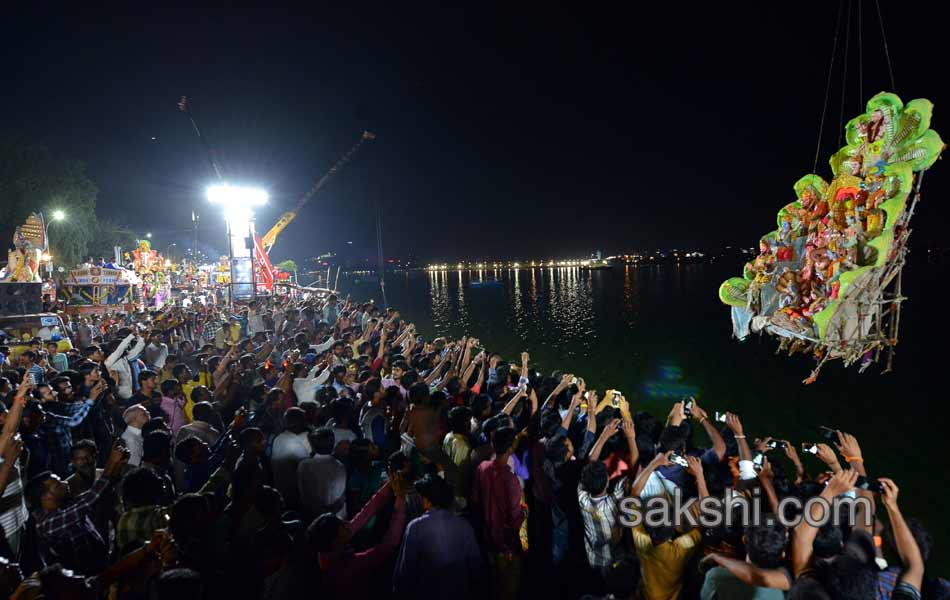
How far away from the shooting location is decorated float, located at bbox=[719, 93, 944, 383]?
667 centimetres

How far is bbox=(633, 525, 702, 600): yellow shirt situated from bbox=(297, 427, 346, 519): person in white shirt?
7.90ft

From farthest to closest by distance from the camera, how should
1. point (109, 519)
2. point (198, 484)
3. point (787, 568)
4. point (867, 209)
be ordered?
point (867, 209) < point (198, 484) < point (109, 519) < point (787, 568)

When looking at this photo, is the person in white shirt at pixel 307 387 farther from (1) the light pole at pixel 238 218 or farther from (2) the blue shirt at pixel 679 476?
(1) the light pole at pixel 238 218

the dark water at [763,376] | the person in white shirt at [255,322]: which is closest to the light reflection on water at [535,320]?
the dark water at [763,376]

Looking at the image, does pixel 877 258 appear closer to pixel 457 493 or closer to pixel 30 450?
pixel 457 493

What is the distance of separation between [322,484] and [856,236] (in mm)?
8108

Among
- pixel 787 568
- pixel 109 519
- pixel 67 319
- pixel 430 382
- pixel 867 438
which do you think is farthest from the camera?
pixel 67 319

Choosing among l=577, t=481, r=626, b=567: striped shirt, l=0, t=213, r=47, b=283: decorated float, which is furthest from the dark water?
l=0, t=213, r=47, b=283: decorated float

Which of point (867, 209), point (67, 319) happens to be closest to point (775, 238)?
point (867, 209)

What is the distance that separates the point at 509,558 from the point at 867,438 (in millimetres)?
14801

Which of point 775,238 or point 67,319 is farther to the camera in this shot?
point 67,319

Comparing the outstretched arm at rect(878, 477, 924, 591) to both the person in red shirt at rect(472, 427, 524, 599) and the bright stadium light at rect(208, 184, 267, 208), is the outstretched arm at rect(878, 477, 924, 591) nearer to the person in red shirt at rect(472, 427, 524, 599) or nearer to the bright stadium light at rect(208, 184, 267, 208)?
the person in red shirt at rect(472, 427, 524, 599)

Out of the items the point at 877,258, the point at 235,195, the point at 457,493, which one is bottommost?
the point at 457,493

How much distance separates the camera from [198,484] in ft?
13.8
